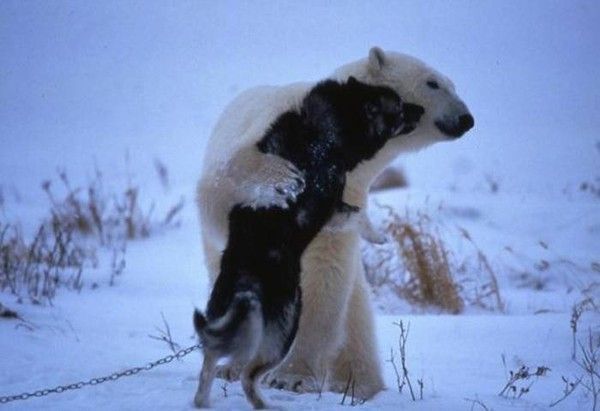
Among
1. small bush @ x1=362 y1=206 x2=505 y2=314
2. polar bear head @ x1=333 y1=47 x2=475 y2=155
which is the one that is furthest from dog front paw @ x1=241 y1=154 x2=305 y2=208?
small bush @ x1=362 y1=206 x2=505 y2=314

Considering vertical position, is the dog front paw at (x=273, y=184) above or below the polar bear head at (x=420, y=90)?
below

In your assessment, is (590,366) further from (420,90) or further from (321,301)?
(420,90)

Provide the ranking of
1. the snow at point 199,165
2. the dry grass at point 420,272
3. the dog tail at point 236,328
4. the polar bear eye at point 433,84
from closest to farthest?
the dog tail at point 236,328, the snow at point 199,165, the polar bear eye at point 433,84, the dry grass at point 420,272

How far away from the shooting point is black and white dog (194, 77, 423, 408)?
2266mm

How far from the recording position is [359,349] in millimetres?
3723

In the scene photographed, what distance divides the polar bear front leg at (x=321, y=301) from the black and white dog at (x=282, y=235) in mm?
562

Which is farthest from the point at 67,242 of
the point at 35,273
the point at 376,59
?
the point at 376,59

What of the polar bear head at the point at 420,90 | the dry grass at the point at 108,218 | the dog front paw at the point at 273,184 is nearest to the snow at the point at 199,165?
the dry grass at the point at 108,218

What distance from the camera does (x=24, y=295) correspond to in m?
4.48

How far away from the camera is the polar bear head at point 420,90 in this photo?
345 cm

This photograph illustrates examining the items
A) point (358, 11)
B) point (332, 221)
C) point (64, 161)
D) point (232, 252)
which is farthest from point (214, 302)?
point (358, 11)

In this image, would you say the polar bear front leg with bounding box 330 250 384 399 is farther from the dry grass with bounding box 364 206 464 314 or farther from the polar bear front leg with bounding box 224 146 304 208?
the dry grass with bounding box 364 206 464 314

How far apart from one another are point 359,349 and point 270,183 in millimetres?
1500

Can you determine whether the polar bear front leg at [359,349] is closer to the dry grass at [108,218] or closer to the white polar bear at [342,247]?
the white polar bear at [342,247]
